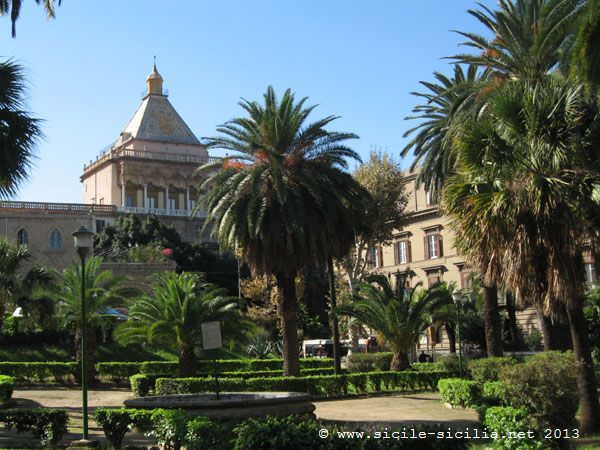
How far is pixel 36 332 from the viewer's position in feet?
130

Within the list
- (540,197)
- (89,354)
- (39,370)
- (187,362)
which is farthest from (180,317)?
(540,197)

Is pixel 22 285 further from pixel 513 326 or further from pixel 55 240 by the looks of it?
pixel 55 240

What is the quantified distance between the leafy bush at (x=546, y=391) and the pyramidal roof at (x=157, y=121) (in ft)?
248

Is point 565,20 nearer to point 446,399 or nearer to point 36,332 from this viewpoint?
point 446,399

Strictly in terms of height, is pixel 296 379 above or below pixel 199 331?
below

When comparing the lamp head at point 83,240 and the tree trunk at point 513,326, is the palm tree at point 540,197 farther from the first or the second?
the tree trunk at point 513,326

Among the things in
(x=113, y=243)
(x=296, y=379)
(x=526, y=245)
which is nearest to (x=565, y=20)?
(x=526, y=245)

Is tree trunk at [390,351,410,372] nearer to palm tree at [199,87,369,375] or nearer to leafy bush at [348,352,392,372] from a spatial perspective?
leafy bush at [348,352,392,372]

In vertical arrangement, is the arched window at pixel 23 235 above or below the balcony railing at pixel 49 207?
below

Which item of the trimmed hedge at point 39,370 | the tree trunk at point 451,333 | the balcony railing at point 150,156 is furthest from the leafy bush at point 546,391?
the balcony railing at point 150,156

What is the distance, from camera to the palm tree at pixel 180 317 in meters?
28.0

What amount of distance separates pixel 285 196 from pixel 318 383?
6.51 metres

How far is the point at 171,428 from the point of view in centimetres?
1205

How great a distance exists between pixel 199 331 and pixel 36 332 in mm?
15214
